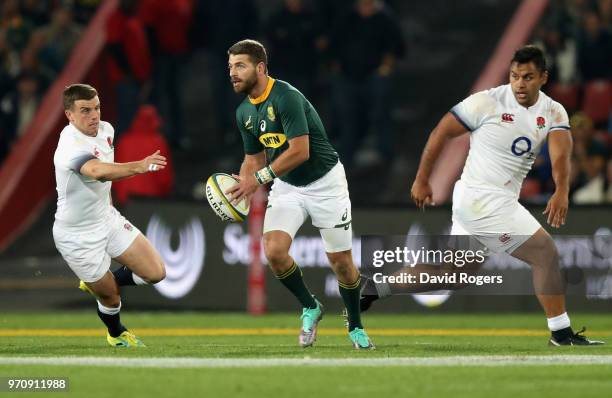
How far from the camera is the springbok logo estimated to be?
59.6 feet

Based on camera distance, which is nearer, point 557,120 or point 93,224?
point 557,120

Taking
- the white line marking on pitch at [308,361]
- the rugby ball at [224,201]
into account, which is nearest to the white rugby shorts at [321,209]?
the rugby ball at [224,201]

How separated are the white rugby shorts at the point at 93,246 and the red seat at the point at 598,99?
10042mm

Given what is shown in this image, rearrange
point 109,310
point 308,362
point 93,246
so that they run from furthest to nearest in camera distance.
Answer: point 109,310, point 93,246, point 308,362

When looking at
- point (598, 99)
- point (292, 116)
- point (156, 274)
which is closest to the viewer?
point (292, 116)

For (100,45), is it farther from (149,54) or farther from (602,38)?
(602,38)

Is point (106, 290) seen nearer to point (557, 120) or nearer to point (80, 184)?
point (80, 184)

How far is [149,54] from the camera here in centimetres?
2250

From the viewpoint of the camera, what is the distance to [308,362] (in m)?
11.3

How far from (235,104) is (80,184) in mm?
10203

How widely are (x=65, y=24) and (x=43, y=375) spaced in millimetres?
13788

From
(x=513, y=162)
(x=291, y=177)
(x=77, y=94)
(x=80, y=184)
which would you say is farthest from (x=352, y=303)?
(x=77, y=94)

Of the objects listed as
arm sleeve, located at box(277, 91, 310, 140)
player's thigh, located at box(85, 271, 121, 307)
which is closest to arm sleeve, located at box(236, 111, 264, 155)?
arm sleeve, located at box(277, 91, 310, 140)

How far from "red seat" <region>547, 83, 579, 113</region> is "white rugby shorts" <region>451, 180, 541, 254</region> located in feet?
29.9
